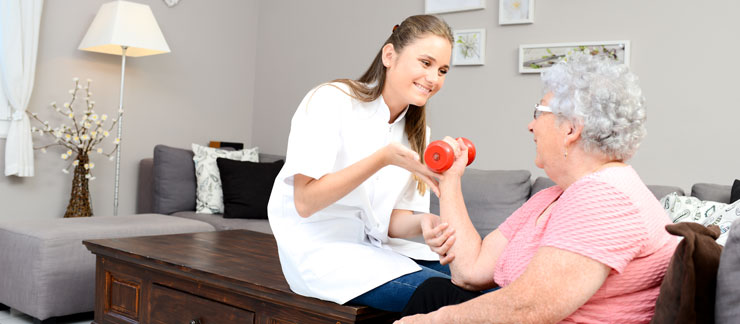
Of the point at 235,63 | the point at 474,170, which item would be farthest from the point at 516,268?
the point at 235,63

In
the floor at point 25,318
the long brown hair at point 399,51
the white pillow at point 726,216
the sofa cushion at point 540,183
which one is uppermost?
the long brown hair at point 399,51

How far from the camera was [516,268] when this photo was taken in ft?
4.41

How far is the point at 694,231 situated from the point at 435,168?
590 mm

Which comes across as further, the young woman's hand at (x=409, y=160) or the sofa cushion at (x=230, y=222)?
the sofa cushion at (x=230, y=222)

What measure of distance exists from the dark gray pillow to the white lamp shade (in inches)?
27.1

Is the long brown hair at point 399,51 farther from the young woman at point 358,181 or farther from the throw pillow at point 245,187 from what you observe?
the throw pillow at point 245,187

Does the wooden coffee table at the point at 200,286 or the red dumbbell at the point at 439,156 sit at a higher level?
the red dumbbell at the point at 439,156

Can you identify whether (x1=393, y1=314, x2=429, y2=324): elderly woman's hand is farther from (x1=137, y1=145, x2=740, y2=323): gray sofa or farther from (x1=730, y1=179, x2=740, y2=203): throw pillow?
(x1=137, y1=145, x2=740, y2=323): gray sofa

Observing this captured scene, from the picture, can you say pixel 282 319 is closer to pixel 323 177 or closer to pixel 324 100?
pixel 323 177

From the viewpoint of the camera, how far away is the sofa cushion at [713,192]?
2.93 meters

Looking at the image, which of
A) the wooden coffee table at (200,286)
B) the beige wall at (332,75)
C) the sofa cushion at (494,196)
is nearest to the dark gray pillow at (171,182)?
the beige wall at (332,75)

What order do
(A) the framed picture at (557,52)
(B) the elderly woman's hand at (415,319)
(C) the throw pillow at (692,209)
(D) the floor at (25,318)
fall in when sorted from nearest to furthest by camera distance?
1. (B) the elderly woman's hand at (415,319)
2. (C) the throw pillow at (692,209)
3. (D) the floor at (25,318)
4. (A) the framed picture at (557,52)

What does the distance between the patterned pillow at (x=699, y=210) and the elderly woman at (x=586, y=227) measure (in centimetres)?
136

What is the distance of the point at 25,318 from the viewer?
125 inches
